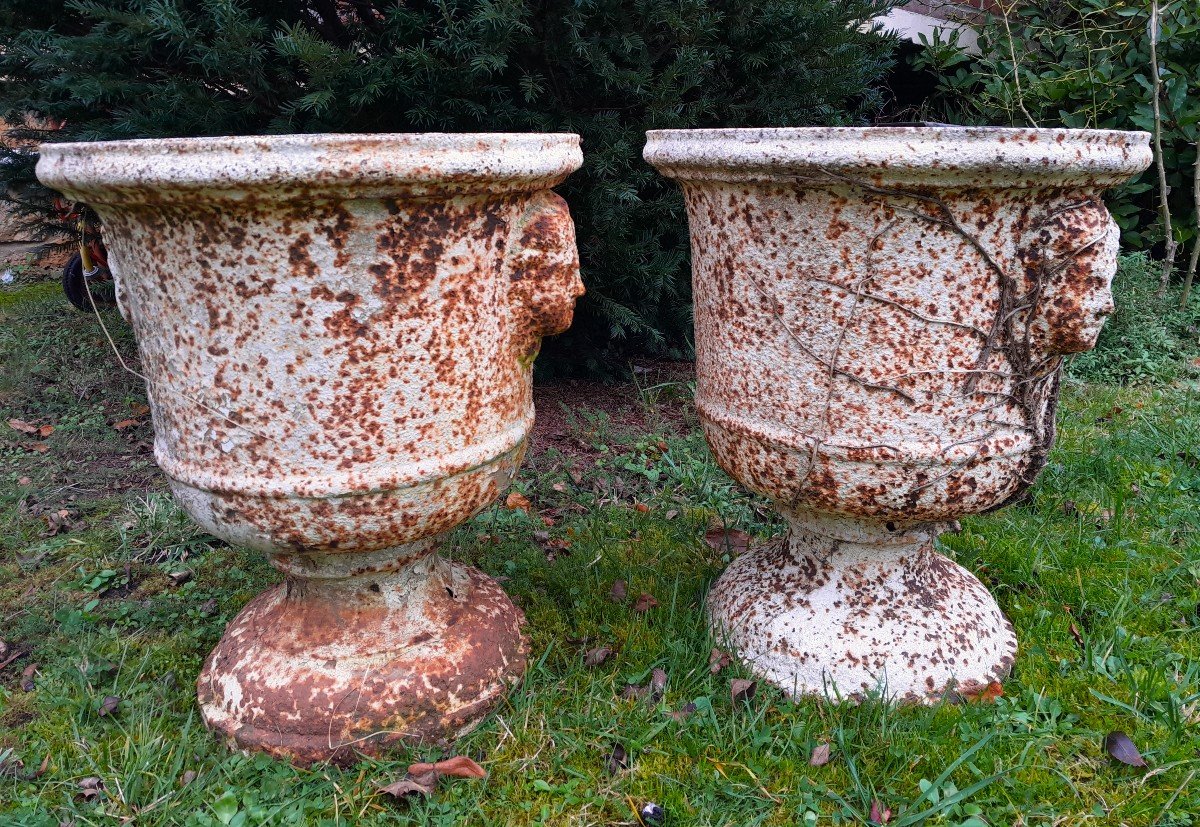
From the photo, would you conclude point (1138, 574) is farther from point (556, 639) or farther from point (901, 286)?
point (556, 639)

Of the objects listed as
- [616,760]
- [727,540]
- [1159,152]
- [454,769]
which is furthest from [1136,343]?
[454,769]

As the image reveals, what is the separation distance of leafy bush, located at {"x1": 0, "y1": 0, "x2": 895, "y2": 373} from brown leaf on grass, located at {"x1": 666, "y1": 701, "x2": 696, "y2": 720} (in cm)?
174

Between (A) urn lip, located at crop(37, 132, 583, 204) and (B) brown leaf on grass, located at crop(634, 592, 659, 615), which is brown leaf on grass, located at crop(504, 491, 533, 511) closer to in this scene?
(B) brown leaf on grass, located at crop(634, 592, 659, 615)

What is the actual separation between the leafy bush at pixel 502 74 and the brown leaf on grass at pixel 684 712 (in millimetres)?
1738

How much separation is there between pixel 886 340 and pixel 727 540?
3.64ft

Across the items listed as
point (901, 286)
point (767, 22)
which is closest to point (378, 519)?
point (901, 286)

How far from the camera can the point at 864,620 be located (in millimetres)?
2213

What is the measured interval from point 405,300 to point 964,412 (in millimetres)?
1168

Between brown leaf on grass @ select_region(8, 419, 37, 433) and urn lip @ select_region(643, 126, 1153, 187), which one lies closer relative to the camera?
urn lip @ select_region(643, 126, 1153, 187)

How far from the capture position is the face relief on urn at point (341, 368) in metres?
1.64

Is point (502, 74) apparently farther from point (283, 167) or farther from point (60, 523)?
point (60, 523)

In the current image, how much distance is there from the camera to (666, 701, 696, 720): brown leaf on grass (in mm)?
2070

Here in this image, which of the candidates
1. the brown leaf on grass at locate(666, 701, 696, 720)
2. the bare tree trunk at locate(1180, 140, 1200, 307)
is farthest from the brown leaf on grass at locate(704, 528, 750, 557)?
the bare tree trunk at locate(1180, 140, 1200, 307)

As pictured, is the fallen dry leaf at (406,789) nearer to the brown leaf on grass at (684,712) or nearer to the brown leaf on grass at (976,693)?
the brown leaf on grass at (684,712)
